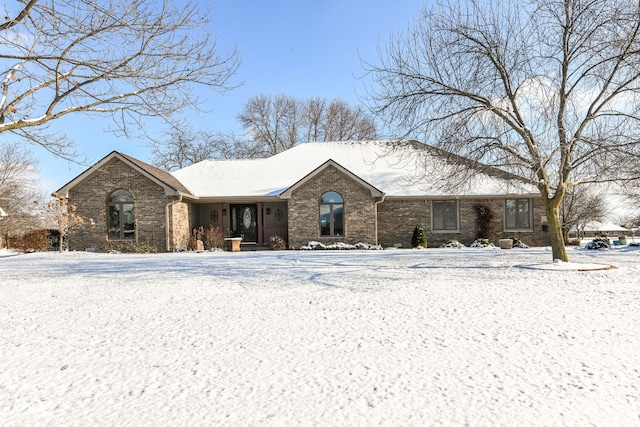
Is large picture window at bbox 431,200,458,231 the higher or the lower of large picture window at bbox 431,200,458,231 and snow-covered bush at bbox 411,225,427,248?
the higher

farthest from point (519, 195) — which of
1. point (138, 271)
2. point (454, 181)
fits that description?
point (138, 271)

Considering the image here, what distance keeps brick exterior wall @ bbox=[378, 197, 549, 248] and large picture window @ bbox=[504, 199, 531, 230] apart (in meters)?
0.30

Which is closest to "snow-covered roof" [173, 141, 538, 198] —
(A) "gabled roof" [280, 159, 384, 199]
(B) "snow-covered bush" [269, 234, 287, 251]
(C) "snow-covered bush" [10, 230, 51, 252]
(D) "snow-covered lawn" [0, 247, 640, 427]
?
(A) "gabled roof" [280, 159, 384, 199]

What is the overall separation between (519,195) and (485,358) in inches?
647

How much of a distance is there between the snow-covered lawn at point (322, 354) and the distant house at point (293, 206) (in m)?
9.93

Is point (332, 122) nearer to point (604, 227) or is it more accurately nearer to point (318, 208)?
point (318, 208)

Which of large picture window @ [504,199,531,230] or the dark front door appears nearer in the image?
large picture window @ [504,199,531,230]

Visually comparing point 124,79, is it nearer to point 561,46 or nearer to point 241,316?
point 241,316

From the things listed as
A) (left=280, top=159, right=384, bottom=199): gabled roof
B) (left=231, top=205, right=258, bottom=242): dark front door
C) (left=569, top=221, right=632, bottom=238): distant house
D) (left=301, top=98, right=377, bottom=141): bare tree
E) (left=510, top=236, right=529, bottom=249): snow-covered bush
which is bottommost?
(left=569, top=221, right=632, bottom=238): distant house

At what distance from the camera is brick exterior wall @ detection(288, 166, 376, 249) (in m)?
17.3

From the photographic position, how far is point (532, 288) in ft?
22.6

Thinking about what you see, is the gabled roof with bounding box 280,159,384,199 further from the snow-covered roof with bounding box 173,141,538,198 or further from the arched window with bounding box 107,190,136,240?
the arched window with bounding box 107,190,136,240

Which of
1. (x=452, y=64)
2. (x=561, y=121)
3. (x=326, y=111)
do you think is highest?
(x=326, y=111)

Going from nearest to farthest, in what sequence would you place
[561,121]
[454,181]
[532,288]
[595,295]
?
1. [595,295]
2. [532,288]
3. [561,121]
4. [454,181]
